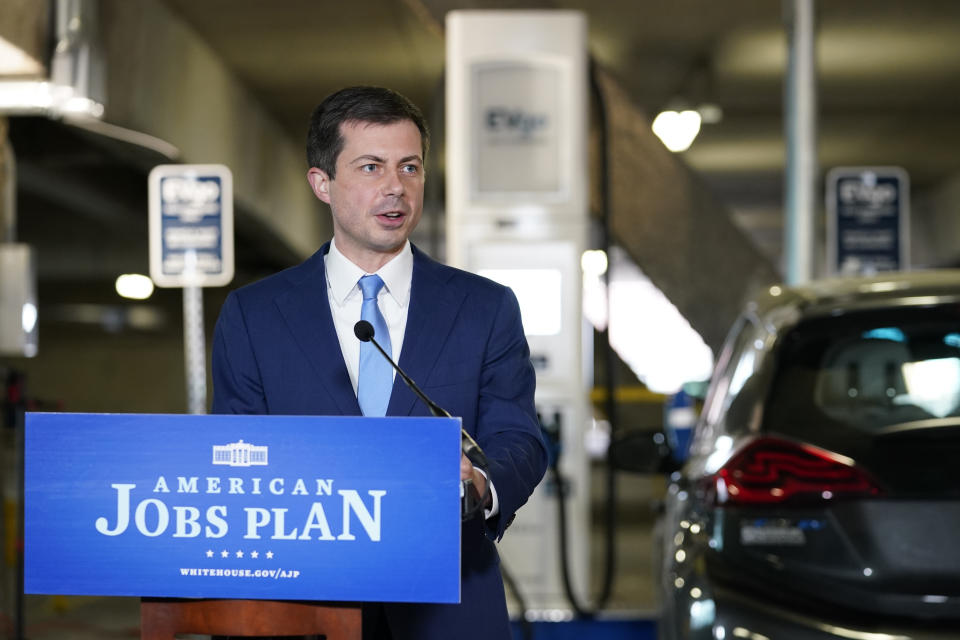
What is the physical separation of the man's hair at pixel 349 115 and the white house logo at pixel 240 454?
516mm

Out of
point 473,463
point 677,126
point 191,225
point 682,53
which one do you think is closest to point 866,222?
point 677,126

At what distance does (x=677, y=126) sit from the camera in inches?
395

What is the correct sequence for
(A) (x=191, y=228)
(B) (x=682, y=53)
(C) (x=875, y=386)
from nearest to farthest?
1. (C) (x=875, y=386)
2. (A) (x=191, y=228)
3. (B) (x=682, y=53)

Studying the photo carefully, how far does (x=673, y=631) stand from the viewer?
2.92 m

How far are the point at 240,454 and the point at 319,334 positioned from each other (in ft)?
1.12

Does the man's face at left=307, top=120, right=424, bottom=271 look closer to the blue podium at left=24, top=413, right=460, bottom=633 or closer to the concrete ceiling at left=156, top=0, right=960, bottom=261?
the blue podium at left=24, top=413, right=460, bottom=633

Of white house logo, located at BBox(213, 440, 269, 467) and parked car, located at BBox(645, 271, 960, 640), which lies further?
parked car, located at BBox(645, 271, 960, 640)

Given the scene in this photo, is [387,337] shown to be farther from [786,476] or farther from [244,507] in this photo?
[786,476]

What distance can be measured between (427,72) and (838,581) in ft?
33.9

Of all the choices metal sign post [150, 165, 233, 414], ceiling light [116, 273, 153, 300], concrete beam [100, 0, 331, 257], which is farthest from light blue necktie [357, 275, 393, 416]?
ceiling light [116, 273, 153, 300]

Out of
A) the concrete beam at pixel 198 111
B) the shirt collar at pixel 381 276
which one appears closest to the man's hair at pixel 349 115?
the shirt collar at pixel 381 276

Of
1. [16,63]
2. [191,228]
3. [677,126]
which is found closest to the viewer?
[191,228]

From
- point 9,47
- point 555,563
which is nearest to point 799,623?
point 555,563

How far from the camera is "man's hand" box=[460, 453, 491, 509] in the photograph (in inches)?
69.6
